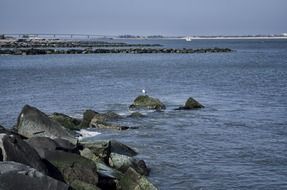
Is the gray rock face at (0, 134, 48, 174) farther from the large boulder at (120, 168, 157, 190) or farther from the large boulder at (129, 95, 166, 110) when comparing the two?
the large boulder at (129, 95, 166, 110)

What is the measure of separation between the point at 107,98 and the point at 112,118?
412 inches

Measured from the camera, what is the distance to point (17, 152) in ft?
40.2

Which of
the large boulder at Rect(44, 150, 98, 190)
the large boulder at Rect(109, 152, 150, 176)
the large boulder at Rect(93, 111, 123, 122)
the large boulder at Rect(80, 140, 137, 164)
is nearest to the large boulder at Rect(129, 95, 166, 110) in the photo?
the large boulder at Rect(93, 111, 123, 122)

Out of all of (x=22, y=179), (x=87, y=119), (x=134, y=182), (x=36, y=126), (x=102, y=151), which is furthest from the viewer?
(x=87, y=119)

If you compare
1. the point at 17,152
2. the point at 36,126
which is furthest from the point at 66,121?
the point at 17,152

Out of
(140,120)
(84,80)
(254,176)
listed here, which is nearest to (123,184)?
(254,176)

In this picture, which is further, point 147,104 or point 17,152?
point 147,104

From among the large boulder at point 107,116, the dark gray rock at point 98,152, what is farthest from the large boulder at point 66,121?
the dark gray rock at point 98,152

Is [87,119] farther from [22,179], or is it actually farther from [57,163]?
[22,179]

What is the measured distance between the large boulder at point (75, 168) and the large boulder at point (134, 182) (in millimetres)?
805

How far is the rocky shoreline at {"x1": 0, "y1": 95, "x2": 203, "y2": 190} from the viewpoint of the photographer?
10.9 meters

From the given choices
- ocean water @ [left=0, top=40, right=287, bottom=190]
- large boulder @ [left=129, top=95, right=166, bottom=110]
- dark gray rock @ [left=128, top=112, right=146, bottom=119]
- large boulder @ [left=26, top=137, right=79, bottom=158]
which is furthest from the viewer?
large boulder @ [left=129, top=95, right=166, bottom=110]

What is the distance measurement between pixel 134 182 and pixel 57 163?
2026mm

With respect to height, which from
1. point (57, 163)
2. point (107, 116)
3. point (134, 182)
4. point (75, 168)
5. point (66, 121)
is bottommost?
point (107, 116)
